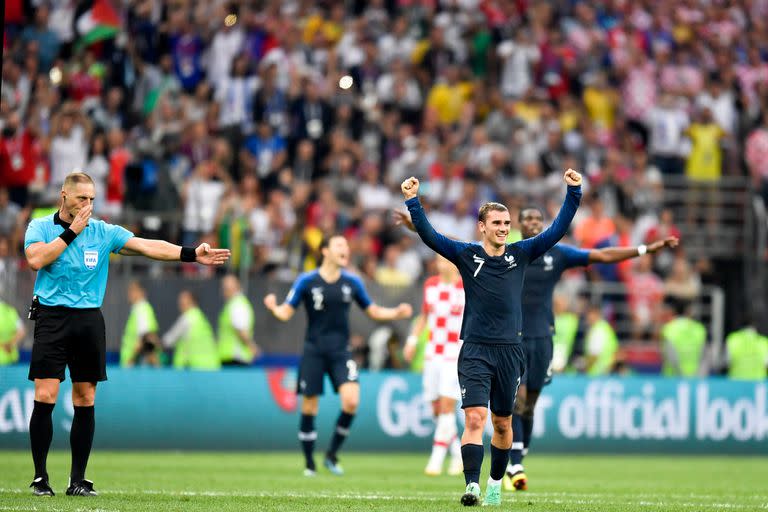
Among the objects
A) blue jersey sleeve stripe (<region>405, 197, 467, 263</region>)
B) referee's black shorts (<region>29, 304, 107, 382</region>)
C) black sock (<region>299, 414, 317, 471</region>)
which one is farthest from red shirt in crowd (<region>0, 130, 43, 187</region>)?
blue jersey sleeve stripe (<region>405, 197, 467, 263</region>)

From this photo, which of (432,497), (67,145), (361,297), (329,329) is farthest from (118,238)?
(67,145)

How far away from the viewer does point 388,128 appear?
85.7ft

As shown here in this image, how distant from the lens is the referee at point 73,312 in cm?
1134

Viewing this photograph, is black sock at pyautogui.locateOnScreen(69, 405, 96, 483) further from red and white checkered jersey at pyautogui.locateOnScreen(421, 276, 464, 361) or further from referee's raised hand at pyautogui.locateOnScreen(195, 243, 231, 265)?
red and white checkered jersey at pyautogui.locateOnScreen(421, 276, 464, 361)

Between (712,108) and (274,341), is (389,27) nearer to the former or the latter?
(712,108)

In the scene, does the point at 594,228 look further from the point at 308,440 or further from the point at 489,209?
the point at 489,209

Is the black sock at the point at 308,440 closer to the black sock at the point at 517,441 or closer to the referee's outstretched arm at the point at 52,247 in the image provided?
the black sock at the point at 517,441

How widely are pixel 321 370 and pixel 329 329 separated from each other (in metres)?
0.52

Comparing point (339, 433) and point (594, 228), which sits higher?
point (594, 228)

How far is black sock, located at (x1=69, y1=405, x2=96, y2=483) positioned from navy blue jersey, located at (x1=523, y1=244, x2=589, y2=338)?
489 cm

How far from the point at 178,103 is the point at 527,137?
6.65 m

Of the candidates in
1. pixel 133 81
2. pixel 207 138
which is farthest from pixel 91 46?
pixel 207 138

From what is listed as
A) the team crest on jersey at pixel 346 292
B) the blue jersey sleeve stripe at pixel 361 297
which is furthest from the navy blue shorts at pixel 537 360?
the team crest on jersey at pixel 346 292

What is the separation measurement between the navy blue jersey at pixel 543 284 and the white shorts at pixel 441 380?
2473 mm
